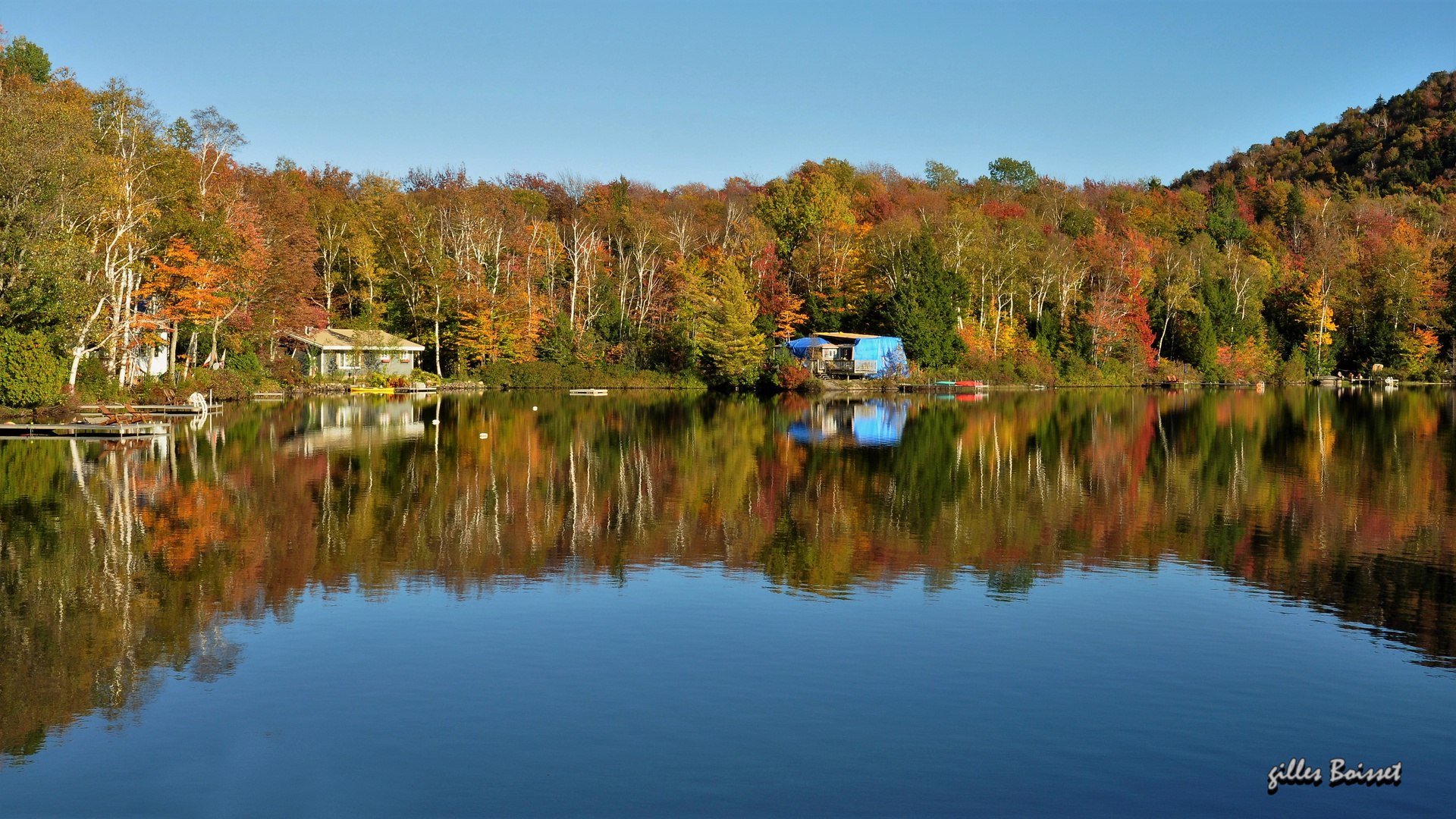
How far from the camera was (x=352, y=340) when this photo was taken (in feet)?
229

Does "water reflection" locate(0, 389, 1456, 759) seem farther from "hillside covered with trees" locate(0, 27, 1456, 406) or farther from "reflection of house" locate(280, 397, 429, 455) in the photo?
"hillside covered with trees" locate(0, 27, 1456, 406)

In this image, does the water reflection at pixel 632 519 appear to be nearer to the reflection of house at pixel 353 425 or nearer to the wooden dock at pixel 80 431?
the reflection of house at pixel 353 425

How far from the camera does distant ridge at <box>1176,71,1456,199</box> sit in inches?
4624

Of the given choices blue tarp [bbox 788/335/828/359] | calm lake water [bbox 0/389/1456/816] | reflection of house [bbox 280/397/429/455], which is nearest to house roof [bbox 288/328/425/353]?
reflection of house [bbox 280/397/429/455]

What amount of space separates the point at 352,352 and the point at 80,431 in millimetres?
36755

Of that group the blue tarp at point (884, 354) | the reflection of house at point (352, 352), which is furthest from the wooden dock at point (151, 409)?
the blue tarp at point (884, 354)

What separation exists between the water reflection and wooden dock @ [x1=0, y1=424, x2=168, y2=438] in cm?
140

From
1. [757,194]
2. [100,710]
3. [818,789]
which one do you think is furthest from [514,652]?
[757,194]

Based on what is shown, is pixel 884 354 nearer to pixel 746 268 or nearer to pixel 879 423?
pixel 746 268

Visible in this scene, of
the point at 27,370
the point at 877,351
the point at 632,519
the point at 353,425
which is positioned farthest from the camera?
the point at 877,351

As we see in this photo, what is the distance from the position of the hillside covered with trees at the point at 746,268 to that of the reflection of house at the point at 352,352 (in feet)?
6.68

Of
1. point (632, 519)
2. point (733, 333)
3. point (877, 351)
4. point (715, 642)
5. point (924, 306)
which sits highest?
point (924, 306)

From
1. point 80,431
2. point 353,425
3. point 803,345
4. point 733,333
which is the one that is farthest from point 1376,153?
point 80,431

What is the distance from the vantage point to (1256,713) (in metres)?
9.59
